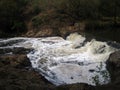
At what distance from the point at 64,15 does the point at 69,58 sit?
1570cm

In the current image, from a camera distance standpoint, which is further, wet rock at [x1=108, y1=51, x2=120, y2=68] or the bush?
the bush

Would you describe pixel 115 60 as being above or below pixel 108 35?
above

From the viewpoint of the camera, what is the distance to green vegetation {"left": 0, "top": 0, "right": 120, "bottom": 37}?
33.2 meters

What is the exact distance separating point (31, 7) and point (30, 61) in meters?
19.9

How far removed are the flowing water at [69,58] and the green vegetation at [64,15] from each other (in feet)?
23.8

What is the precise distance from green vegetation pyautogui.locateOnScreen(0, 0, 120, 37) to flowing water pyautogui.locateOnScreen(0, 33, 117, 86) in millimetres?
7264

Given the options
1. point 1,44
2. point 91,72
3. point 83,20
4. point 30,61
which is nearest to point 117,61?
point 91,72

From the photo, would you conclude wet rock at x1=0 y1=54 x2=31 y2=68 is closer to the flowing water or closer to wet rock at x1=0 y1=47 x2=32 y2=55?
the flowing water

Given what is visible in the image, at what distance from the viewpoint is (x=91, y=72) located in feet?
53.7

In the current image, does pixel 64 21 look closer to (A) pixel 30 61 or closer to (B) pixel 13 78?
(A) pixel 30 61

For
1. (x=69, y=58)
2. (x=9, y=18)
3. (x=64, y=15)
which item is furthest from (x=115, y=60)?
(x=9, y=18)

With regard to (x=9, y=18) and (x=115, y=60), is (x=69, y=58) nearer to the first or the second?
(x=115, y=60)

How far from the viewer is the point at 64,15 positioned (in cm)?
3450

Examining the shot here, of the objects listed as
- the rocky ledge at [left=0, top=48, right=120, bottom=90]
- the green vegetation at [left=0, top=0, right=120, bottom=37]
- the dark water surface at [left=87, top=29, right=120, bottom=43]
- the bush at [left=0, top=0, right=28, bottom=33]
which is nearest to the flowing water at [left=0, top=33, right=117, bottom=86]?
the rocky ledge at [left=0, top=48, right=120, bottom=90]
